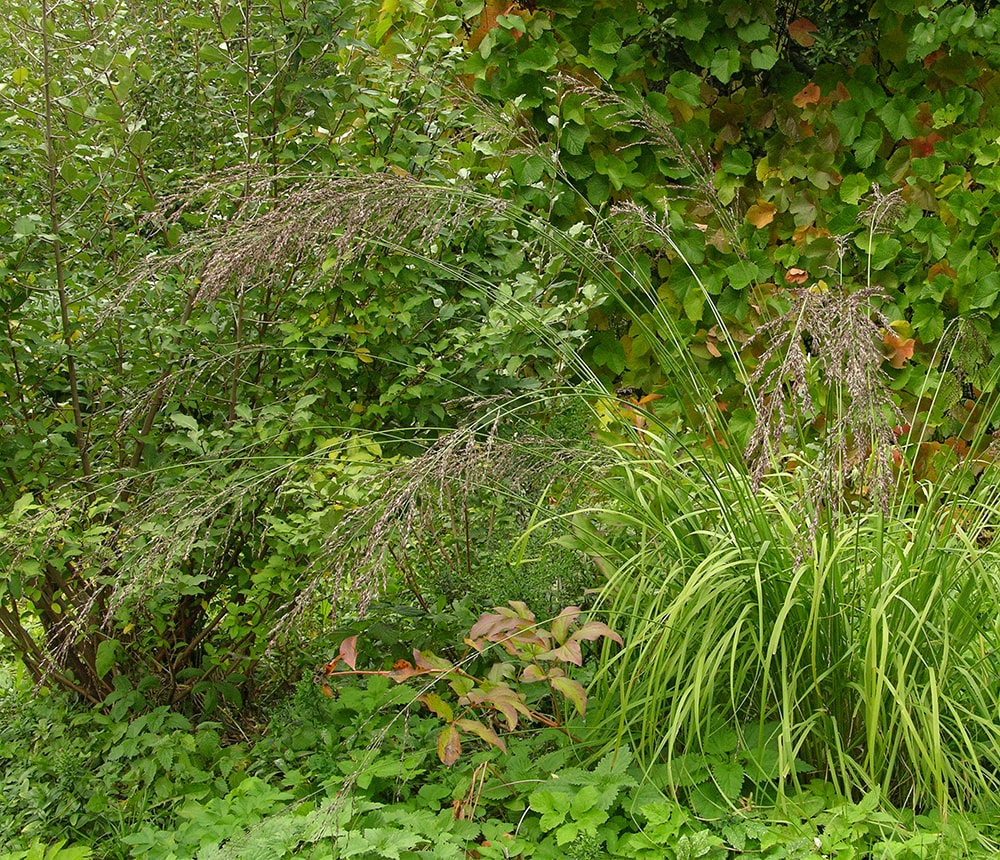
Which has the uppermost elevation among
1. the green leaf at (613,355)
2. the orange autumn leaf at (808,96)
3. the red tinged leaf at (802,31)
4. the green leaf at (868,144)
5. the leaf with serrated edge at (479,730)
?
the red tinged leaf at (802,31)

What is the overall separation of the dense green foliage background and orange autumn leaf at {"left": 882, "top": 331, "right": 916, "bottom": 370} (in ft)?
0.70

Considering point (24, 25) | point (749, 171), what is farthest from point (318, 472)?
point (749, 171)

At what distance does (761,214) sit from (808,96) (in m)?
0.44

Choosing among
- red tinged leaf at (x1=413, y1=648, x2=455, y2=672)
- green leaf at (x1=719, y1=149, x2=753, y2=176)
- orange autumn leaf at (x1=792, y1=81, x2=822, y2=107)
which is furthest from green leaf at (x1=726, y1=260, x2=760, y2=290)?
red tinged leaf at (x1=413, y1=648, x2=455, y2=672)

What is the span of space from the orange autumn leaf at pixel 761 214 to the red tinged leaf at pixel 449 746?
238cm

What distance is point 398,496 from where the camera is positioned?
1838mm

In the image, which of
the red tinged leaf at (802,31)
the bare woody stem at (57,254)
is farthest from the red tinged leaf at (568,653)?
the red tinged leaf at (802,31)

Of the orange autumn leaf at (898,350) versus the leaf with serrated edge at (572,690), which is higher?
the orange autumn leaf at (898,350)

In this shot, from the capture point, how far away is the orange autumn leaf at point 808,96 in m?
3.58

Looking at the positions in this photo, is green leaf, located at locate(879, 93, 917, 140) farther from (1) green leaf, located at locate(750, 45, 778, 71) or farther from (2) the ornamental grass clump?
(2) the ornamental grass clump

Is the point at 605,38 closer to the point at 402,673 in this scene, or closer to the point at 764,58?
the point at 764,58

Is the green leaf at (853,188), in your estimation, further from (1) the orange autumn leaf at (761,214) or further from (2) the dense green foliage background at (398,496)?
(2) the dense green foliage background at (398,496)

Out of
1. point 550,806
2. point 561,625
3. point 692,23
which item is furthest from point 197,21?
point 692,23

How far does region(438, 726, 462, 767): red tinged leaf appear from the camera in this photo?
1.82 meters
